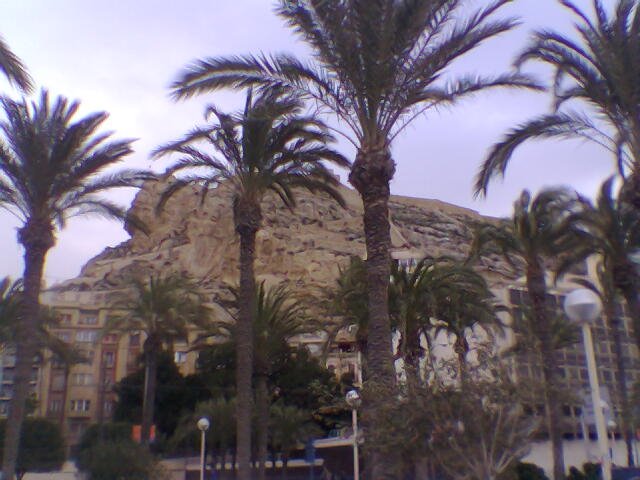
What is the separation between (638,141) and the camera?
47.9 ft

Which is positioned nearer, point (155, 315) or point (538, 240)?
point (538, 240)

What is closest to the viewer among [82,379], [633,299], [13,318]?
[633,299]

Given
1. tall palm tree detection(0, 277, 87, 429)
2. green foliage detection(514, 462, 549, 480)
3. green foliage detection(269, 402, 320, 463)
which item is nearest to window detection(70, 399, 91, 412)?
green foliage detection(269, 402, 320, 463)

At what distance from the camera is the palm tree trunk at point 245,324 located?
18.9 meters

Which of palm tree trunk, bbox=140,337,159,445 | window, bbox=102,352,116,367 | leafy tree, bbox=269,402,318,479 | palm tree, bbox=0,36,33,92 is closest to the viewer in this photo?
palm tree, bbox=0,36,33,92

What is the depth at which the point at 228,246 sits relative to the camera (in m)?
92.1

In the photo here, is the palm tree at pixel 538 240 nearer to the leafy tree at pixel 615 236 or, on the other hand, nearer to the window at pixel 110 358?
the leafy tree at pixel 615 236

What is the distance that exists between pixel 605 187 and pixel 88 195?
12991 millimetres

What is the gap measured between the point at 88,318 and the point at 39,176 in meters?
54.2

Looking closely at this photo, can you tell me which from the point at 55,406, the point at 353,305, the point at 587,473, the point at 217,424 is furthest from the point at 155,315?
the point at 55,406

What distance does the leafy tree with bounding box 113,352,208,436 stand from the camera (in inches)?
1773

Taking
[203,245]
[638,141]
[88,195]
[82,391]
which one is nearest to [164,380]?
[82,391]

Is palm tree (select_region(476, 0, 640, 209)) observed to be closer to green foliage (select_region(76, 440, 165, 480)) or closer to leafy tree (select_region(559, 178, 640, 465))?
leafy tree (select_region(559, 178, 640, 465))

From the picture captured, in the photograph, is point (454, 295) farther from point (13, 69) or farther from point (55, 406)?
point (55, 406)
